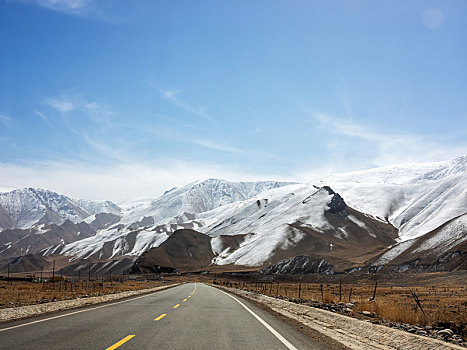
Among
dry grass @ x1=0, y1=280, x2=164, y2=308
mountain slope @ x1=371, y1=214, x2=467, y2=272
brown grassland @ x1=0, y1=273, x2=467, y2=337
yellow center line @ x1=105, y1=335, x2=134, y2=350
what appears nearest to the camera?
yellow center line @ x1=105, y1=335, x2=134, y2=350

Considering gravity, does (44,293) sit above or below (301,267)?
below

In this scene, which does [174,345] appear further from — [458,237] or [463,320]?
[458,237]

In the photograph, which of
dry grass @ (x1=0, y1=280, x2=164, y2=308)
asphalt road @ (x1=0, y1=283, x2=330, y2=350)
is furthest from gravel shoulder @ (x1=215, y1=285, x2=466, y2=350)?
dry grass @ (x1=0, y1=280, x2=164, y2=308)

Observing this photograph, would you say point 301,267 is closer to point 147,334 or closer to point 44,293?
point 44,293

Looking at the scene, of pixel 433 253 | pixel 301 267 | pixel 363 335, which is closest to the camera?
pixel 363 335

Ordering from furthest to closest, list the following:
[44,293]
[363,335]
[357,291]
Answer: [357,291]
[44,293]
[363,335]

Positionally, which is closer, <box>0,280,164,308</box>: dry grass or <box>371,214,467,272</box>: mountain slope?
<box>0,280,164,308</box>: dry grass

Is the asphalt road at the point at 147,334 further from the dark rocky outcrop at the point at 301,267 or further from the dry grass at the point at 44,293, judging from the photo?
the dark rocky outcrop at the point at 301,267

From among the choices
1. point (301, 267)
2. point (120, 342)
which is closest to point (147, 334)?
point (120, 342)

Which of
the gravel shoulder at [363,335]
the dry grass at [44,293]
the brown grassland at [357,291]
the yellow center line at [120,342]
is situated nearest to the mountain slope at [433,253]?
the brown grassland at [357,291]

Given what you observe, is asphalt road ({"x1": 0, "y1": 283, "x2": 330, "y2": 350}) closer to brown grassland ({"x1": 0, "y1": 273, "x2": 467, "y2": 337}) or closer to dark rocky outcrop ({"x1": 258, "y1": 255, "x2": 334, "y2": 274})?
brown grassland ({"x1": 0, "y1": 273, "x2": 467, "y2": 337})

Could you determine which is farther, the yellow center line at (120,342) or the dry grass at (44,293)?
the dry grass at (44,293)

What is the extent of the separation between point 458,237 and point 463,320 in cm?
13748

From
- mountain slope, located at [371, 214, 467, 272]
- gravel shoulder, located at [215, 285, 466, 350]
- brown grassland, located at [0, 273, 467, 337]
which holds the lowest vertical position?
brown grassland, located at [0, 273, 467, 337]
